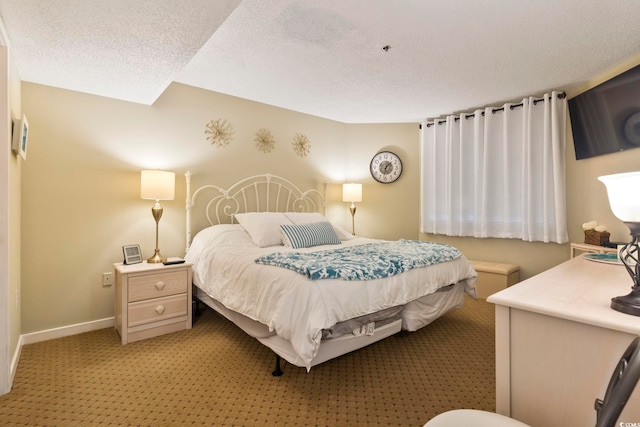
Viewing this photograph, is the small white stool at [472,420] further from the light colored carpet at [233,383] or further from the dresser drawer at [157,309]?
the dresser drawer at [157,309]

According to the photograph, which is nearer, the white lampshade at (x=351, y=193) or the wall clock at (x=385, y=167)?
the white lampshade at (x=351, y=193)

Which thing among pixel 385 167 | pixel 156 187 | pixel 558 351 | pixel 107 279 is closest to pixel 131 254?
pixel 107 279

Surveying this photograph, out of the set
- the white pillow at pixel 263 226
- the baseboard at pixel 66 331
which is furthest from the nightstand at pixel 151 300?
the white pillow at pixel 263 226

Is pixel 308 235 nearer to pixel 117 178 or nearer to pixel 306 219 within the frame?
pixel 306 219

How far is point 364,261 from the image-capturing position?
2205 millimetres

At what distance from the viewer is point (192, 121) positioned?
338cm

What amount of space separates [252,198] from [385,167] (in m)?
2.15

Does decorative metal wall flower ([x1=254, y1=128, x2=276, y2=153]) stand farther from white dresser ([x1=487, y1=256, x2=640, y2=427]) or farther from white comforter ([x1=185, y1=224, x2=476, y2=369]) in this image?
white dresser ([x1=487, y1=256, x2=640, y2=427])

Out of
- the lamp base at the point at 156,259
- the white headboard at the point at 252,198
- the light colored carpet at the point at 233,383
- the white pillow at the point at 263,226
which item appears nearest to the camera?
the light colored carpet at the point at 233,383

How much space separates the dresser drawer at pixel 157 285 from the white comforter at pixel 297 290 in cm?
17

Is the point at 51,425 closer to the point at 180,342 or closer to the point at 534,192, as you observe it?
the point at 180,342

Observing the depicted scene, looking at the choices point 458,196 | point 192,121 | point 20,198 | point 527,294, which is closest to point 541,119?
point 458,196

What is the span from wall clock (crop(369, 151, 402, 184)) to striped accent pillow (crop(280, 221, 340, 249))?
5.92 ft

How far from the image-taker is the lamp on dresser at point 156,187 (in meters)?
2.79
